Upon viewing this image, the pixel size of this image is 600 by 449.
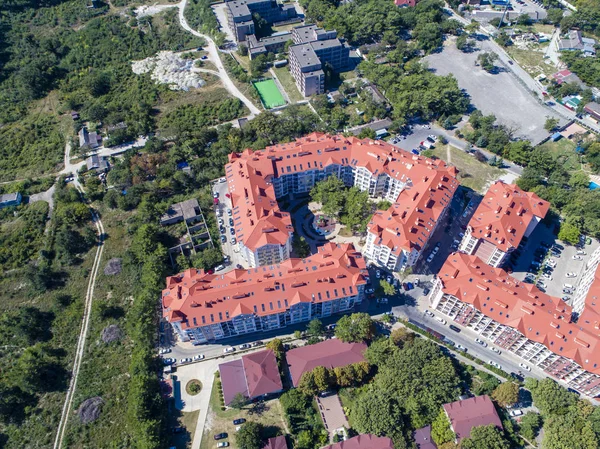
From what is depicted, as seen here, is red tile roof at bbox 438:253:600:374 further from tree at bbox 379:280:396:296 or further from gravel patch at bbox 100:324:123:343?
gravel patch at bbox 100:324:123:343

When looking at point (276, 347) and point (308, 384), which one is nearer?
point (308, 384)

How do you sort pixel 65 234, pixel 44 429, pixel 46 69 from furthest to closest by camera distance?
pixel 46 69, pixel 65 234, pixel 44 429

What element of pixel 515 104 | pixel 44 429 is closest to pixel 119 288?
pixel 44 429

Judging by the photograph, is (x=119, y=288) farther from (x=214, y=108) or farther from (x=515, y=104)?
(x=515, y=104)

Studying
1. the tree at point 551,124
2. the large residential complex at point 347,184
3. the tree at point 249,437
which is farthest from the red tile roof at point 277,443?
the tree at point 551,124

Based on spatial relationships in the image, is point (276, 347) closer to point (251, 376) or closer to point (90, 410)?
point (251, 376)

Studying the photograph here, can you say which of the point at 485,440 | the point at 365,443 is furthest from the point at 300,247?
the point at 485,440

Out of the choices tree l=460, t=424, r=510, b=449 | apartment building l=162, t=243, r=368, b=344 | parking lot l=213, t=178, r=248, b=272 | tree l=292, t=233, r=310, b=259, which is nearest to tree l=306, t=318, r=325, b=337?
apartment building l=162, t=243, r=368, b=344
